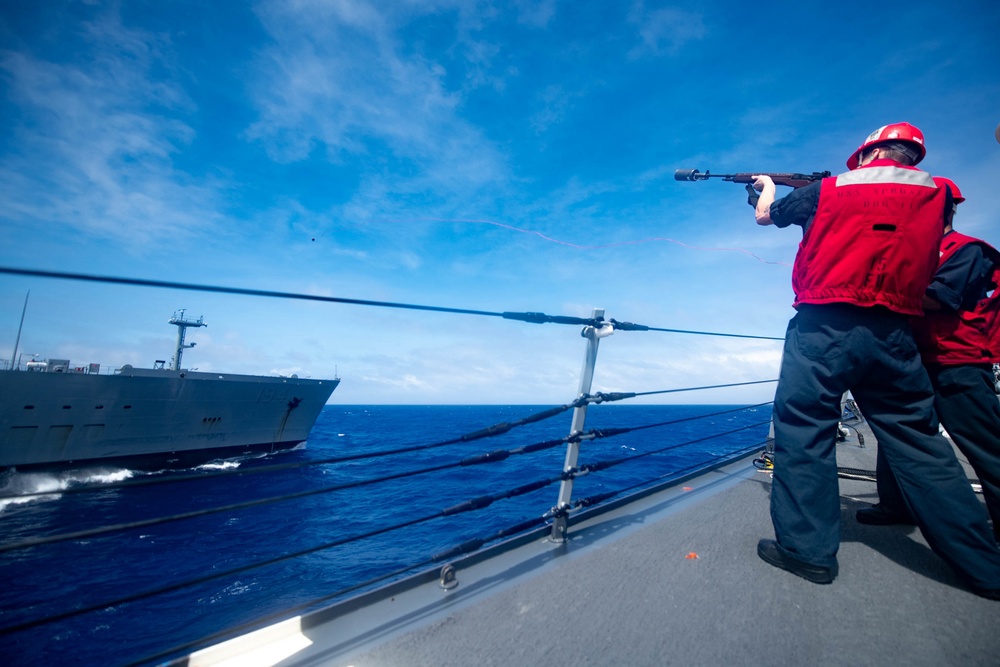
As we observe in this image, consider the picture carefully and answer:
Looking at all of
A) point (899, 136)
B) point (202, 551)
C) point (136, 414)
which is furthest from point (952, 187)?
point (136, 414)

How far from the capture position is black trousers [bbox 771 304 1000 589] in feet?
5.66

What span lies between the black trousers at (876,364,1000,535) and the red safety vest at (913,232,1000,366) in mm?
57

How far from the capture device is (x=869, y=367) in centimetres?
177

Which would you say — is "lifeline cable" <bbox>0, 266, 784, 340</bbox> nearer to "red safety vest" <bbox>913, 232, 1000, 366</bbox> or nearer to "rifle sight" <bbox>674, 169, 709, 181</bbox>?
"red safety vest" <bbox>913, 232, 1000, 366</bbox>

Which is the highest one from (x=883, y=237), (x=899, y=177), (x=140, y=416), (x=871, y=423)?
(x=899, y=177)

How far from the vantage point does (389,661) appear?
1.33m

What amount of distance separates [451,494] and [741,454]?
622 inches

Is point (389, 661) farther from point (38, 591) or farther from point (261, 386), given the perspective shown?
point (261, 386)

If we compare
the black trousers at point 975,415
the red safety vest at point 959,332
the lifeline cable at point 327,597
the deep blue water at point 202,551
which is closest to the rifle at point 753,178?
the red safety vest at point 959,332

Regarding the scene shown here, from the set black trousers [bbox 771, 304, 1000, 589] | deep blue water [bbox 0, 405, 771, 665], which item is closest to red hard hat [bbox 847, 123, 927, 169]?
black trousers [bbox 771, 304, 1000, 589]

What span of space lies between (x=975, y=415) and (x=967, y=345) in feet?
1.08

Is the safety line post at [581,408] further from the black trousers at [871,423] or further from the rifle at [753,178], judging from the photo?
the rifle at [753,178]

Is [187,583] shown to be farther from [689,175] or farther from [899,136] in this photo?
[689,175]

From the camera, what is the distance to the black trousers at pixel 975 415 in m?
1.97
